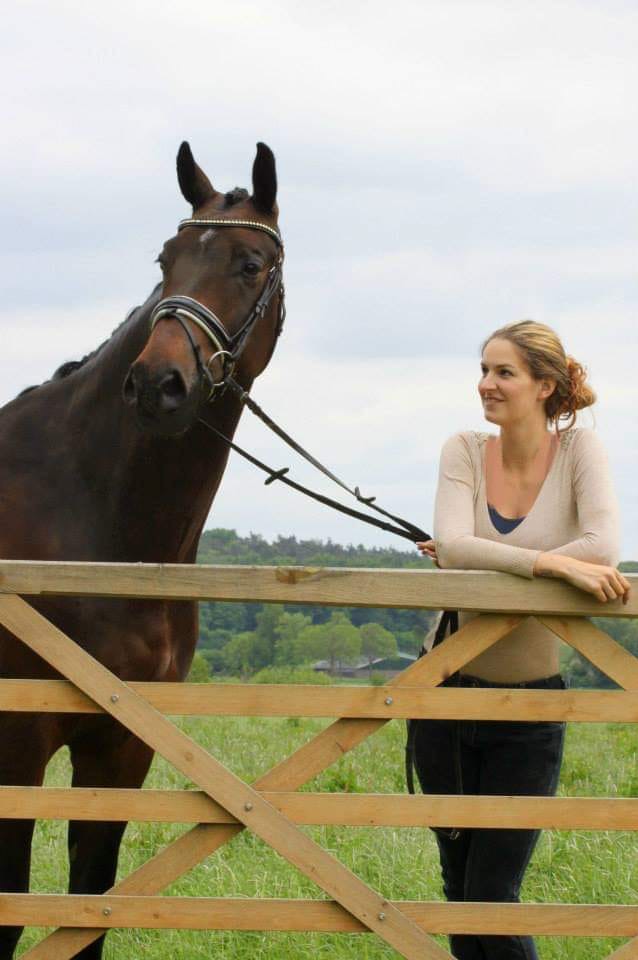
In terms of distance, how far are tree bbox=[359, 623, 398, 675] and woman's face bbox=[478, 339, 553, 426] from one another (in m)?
16.5

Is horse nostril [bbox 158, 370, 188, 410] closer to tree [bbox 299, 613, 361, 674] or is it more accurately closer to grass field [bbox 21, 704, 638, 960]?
grass field [bbox 21, 704, 638, 960]

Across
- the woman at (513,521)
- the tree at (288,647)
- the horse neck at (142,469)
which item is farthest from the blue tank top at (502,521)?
the tree at (288,647)

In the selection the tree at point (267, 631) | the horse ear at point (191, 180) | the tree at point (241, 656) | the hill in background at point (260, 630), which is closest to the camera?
the horse ear at point (191, 180)

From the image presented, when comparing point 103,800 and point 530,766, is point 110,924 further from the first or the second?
point 530,766

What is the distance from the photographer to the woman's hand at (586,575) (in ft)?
12.7

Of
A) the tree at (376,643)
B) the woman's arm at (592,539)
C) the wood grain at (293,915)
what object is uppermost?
the tree at (376,643)

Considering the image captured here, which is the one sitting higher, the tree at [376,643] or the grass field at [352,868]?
the tree at [376,643]

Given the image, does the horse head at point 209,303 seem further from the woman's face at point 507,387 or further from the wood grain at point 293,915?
the wood grain at point 293,915

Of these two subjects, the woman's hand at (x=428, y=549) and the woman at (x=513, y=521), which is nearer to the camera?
the woman at (x=513, y=521)

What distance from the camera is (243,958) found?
6.11 meters

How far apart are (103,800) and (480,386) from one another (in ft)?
5.95

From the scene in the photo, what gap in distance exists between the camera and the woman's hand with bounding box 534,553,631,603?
3.86 metres

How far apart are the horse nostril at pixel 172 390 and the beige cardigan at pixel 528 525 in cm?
95

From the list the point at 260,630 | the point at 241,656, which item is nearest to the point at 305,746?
the point at 241,656
